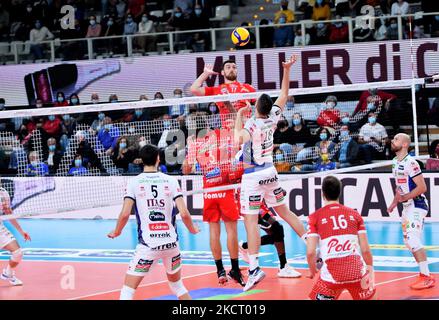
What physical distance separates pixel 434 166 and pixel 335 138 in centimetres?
223

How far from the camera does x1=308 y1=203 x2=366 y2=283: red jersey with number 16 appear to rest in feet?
32.1

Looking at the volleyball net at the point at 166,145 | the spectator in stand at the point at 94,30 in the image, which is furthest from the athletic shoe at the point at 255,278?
the spectator in stand at the point at 94,30

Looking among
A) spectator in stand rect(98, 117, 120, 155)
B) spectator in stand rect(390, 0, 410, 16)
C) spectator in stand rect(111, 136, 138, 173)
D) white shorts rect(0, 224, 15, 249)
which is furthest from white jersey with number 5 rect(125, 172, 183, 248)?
spectator in stand rect(390, 0, 410, 16)

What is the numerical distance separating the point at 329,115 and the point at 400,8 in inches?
231

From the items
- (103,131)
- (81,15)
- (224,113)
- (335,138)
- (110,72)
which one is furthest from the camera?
(81,15)

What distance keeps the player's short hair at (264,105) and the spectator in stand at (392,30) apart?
38.7ft

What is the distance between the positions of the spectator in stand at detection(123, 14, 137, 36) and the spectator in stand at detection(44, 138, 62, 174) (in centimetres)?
896

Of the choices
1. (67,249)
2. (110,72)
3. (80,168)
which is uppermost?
(110,72)

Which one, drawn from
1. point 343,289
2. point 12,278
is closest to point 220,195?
point 12,278

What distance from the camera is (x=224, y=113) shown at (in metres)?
14.9

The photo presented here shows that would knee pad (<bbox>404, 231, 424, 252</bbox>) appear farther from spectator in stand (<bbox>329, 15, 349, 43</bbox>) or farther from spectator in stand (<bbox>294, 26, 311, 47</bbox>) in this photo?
spectator in stand (<bbox>294, 26, 311, 47</bbox>)

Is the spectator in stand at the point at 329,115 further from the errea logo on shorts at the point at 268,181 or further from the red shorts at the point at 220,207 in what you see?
the errea logo on shorts at the point at 268,181

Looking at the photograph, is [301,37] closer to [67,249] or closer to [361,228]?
[67,249]

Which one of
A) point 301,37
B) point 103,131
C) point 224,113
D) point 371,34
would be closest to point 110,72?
point 301,37
